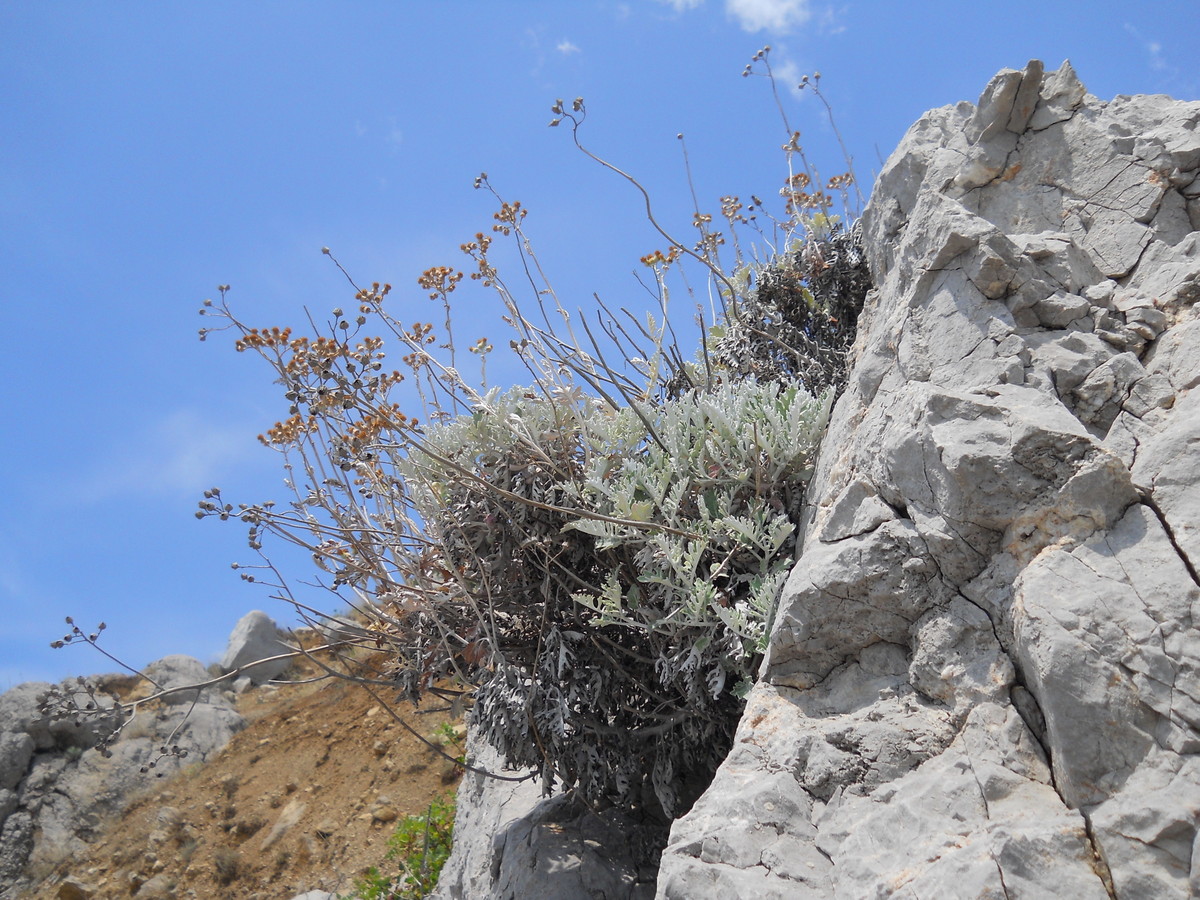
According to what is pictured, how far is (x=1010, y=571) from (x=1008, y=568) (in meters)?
0.01

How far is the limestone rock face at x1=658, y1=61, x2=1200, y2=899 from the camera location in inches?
89.2

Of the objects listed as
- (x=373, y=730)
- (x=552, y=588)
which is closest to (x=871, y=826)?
(x=552, y=588)

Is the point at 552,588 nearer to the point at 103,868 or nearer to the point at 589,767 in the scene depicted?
the point at 589,767

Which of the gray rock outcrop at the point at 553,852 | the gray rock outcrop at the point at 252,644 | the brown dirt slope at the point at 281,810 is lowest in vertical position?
the gray rock outcrop at the point at 553,852

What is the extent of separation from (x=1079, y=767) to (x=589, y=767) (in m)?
2.38

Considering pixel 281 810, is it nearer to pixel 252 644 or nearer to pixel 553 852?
pixel 252 644

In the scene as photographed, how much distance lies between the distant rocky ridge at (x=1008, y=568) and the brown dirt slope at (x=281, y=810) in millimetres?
6303

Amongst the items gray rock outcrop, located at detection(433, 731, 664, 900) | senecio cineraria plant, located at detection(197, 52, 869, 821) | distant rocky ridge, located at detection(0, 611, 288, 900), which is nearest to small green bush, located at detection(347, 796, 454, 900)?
gray rock outcrop, located at detection(433, 731, 664, 900)

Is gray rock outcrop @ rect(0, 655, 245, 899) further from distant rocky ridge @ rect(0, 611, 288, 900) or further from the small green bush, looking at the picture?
the small green bush

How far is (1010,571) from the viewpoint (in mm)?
2762

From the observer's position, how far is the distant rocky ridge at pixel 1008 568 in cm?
227

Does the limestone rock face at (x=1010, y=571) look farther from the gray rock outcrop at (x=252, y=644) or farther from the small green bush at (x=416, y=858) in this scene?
the gray rock outcrop at (x=252, y=644)

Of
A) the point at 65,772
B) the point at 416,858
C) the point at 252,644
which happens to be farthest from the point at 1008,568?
the point at 252,644

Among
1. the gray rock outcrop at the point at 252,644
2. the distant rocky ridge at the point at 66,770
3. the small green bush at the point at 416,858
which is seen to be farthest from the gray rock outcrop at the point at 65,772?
the small green bush at the point at 416,858
